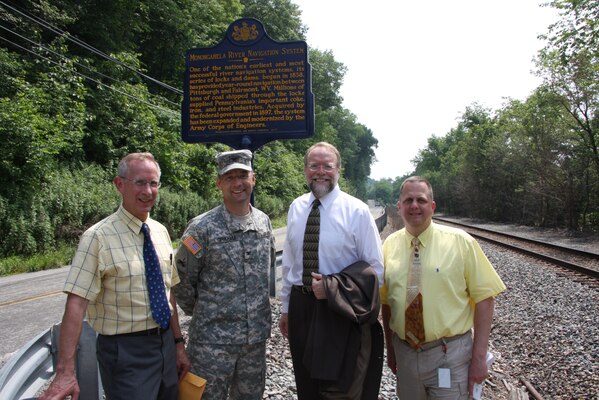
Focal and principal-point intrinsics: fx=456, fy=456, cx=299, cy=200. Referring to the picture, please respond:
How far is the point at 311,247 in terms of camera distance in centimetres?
286

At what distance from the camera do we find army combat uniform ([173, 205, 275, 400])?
2.94m

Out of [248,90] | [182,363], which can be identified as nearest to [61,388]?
[182,363]

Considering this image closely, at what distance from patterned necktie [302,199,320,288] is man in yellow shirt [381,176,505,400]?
535 millimetres

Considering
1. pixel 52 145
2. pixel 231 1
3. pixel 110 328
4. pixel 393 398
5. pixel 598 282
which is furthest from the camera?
pixel 231 1

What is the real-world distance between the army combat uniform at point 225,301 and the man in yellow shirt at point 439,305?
92 centimetres

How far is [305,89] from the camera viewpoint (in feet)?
20.8

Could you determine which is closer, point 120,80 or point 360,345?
point 360,345

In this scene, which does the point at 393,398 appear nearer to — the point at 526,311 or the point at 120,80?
the point at 526,311

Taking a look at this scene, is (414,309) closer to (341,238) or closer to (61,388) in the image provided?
(341,238)

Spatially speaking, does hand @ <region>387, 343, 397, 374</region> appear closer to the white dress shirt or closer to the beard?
the white dress shirt

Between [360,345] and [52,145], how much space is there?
1472 centimetres

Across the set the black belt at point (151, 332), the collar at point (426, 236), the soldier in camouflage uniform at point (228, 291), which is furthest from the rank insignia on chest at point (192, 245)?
the collar at point (426, 236)

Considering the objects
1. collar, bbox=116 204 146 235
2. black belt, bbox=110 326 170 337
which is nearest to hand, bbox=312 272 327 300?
black belt, bbox=110 326 170 337

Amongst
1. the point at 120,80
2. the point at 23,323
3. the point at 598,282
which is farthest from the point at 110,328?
the point at 120,80
